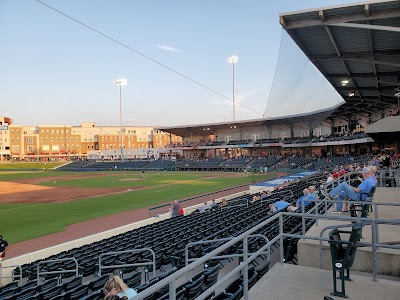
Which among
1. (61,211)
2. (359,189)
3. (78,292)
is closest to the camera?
(78,292)

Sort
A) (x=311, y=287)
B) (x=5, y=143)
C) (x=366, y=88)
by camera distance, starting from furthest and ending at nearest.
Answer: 1. (x=5, y=143)
2. (x=366, y=88)
3. (x=311, y=287)

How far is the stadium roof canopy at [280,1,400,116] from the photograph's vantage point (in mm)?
12211

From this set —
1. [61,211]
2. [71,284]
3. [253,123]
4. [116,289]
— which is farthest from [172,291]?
[253,123]

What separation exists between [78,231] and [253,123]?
2391 inches

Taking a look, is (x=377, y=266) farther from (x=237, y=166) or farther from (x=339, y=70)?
(x=237, y=166)

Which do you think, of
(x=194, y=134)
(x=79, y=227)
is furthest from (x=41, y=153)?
(x=79, y=227)

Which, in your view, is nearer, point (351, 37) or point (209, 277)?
point (209, 277)

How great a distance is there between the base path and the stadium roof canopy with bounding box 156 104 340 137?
35.9 metres

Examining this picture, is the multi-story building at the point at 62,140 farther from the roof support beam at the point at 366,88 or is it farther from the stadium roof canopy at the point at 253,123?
the roof support beam at the point at 366,88

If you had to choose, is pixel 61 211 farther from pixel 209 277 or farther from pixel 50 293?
pixel 209 277

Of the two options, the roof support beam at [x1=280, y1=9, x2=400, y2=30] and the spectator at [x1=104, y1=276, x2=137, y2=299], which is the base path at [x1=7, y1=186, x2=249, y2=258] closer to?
the spectator at [x1=104, y1=276, x2=137, y2=299]

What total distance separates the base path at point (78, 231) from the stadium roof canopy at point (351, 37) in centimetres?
1506

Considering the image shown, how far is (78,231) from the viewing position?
19.3 m

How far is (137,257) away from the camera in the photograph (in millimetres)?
9484
